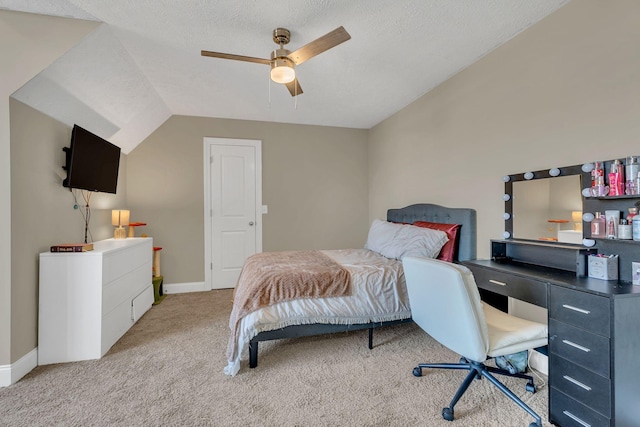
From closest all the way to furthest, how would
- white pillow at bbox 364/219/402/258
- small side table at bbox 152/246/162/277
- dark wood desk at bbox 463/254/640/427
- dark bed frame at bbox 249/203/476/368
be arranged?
dark wood desk at bbox 463/254/640/427 < dark bed frame at bbox 249/203/476/368 < white pillow at bbox 364/219/402/258 < small side table at bbox 152/246/162/277

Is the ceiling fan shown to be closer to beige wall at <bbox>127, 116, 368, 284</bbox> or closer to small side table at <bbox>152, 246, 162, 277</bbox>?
beige wall at <bbox>127, 116, 368, 284</bbox>

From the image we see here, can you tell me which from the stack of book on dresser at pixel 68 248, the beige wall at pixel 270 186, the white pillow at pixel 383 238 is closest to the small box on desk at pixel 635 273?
the white pillow at pixel 383 238

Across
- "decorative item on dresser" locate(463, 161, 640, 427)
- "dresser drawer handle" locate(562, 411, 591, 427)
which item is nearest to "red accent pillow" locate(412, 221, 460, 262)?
"decorative item on dresser" locate(463, 161, 640, 427)

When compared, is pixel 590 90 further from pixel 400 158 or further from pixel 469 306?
pixel 400 158

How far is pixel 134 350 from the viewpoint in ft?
7.96

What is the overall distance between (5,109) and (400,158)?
3.72m

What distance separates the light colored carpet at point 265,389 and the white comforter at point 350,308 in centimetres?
28

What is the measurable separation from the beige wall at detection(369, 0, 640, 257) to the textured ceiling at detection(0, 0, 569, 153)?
18cm

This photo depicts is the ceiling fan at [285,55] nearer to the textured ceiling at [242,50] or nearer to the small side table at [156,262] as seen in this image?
the textured ceiling at [242,50]

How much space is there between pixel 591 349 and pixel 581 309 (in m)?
0.18

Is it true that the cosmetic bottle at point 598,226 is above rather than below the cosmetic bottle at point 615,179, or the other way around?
below

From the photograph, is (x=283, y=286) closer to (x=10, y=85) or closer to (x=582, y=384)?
(x=582, y=384)

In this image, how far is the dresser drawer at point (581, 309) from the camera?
4.28 ft

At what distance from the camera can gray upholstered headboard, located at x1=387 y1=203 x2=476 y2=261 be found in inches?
106
